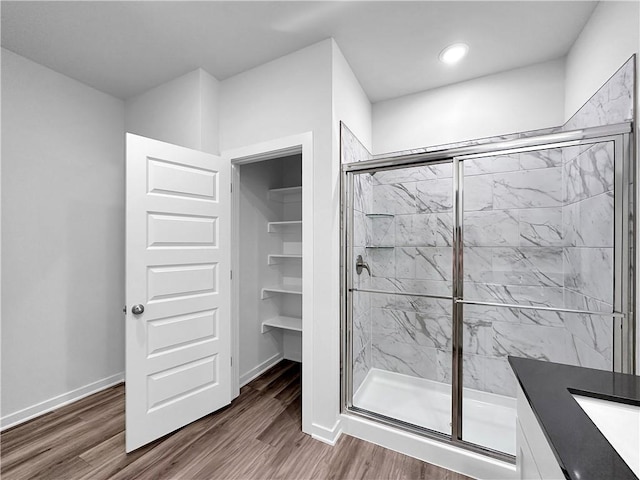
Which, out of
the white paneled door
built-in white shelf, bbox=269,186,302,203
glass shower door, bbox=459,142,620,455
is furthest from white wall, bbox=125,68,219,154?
glass shower door, bbox=459,142,620,455

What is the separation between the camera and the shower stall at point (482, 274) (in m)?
1.44

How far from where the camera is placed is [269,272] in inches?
117

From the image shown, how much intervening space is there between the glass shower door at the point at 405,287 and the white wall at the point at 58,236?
2.23 meters

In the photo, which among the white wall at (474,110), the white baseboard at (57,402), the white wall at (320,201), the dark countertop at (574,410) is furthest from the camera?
the white wall at (474,110)

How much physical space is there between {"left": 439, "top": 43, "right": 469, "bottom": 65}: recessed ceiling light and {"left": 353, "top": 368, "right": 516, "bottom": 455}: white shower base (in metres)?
2.43

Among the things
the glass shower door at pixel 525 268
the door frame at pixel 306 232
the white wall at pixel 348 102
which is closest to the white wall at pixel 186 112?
the door frame at pixel 306 232

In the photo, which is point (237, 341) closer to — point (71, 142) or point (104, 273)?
point (104, 273)

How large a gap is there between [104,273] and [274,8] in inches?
97.0

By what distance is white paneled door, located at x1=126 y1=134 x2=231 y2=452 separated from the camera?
1721 millimetres

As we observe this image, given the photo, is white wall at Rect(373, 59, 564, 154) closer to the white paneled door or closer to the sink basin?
the white paneled door

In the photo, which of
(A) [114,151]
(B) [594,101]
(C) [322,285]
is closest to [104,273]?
(A) [114,151]

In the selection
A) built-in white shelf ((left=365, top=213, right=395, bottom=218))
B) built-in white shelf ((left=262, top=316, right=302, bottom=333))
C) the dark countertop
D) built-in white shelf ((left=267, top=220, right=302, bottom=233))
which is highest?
built-in white shelf ((left=365, top=213, right=395, bottom=218))

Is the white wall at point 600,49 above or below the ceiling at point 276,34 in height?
below

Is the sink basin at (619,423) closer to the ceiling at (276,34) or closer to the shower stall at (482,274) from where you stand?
the shower stall at (482,274)
